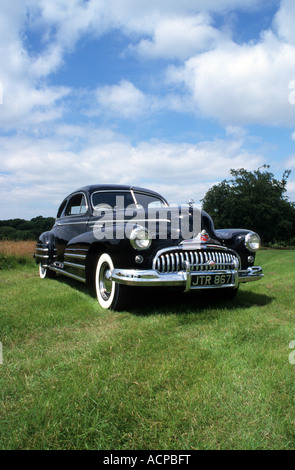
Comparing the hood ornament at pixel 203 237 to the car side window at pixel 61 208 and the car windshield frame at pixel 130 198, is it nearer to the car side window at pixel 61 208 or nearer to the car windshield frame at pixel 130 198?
the car windshield frame at pixel 130 198

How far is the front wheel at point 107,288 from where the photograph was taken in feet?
12.5

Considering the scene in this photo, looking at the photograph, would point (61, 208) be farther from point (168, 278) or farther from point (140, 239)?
point (168, 278)

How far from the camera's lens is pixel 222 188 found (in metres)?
33.5

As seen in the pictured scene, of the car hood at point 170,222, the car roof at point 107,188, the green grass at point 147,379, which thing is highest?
the car roof at point 107,188

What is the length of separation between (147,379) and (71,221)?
4222mm

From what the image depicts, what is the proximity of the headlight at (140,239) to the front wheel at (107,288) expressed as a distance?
0.47 m

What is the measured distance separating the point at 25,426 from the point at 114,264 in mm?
2293

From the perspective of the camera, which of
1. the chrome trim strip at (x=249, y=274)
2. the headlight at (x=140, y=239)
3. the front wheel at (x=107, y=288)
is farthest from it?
the chrome trim strip at (x=249, y=274)

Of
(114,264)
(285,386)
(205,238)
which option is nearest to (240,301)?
(205,238)

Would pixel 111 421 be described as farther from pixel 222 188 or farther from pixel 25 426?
pixel 222 188

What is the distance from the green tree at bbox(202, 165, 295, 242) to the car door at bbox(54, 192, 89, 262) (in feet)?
83.9

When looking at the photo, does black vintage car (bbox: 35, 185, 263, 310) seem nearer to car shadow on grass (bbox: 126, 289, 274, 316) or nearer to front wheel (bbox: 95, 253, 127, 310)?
front wheel (bbox: 95, 253, 127, 310)

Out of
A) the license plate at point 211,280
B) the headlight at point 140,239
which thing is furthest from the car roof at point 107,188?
the license plate at point 211,280
